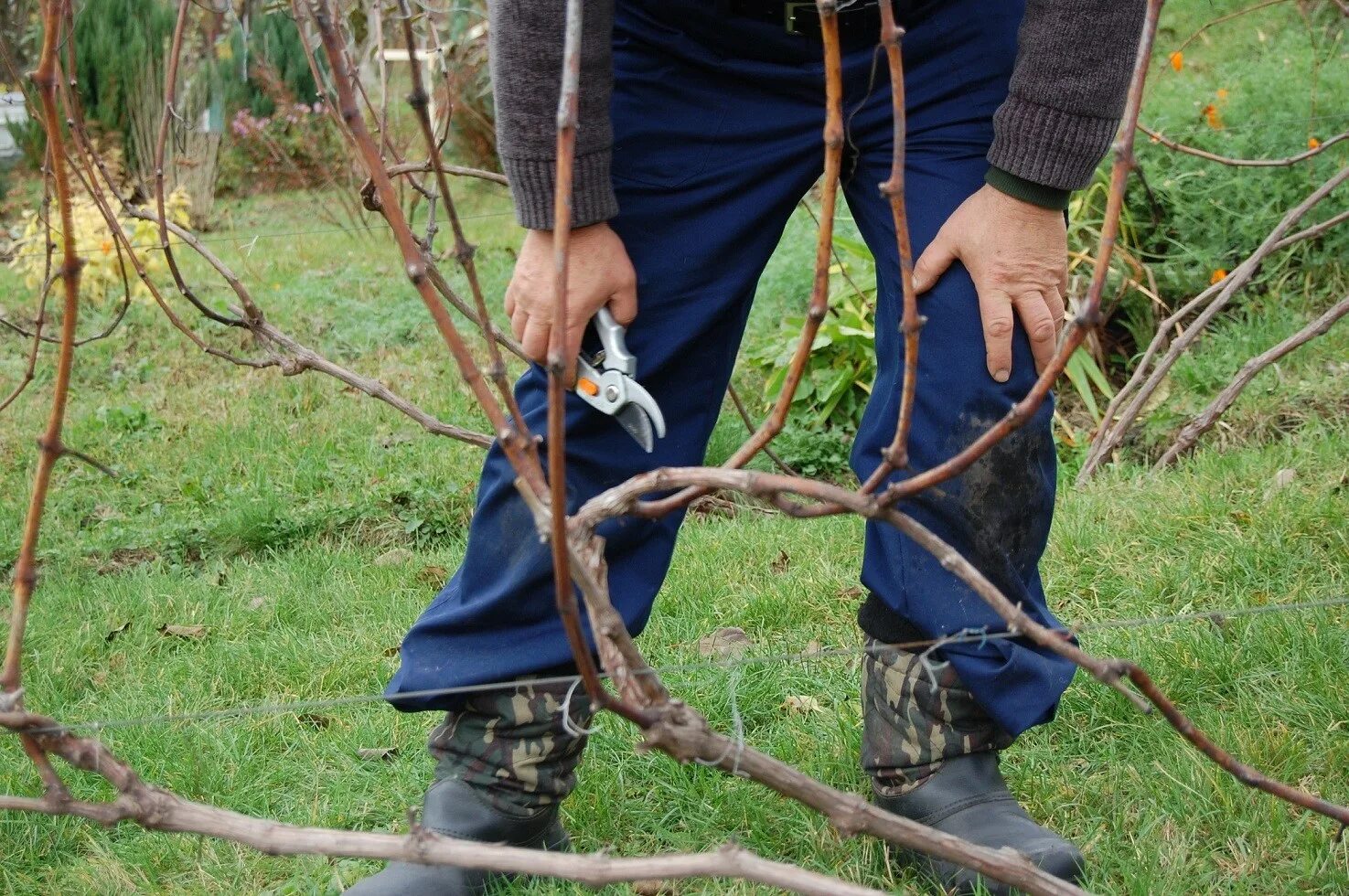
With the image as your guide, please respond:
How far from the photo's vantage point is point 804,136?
71.3 inches

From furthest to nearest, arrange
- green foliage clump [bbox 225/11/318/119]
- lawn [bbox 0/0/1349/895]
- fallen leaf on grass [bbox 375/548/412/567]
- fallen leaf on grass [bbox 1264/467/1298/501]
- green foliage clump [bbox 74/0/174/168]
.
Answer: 1. green foliage clump [bbox 225/11/318/119]
2. green foliage clump [bbox 74/0/174/168]
3. fallen leaf on grass [bbox 375/548/412/567]
4. fallen leaf on grass [bbox 1264/467/1298/501]
5. lawn [bbox 0/0/1349/895]

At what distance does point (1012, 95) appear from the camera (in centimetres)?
163

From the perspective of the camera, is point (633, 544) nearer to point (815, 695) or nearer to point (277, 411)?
point (815, 695)

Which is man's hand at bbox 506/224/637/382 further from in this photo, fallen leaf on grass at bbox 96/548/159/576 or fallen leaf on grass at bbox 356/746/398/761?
fallen leaf on grass at bbox 96/548/159/576

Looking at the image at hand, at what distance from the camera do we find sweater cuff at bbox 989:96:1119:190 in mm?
1595

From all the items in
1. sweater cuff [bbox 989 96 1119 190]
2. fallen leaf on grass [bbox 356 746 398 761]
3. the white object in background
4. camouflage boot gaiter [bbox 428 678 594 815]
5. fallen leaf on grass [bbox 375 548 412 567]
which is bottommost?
fallen leaf on grass [bbox 375 548 412 567]

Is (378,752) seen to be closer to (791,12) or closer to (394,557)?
(394,557)

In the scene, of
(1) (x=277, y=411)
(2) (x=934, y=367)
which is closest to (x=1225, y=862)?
(2) (x=934, y=367)

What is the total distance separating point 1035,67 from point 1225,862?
110 cm

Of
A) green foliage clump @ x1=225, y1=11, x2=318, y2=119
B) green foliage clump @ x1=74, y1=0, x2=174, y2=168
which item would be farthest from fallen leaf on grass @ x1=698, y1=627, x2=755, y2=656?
green foliage clump @ x1=74, y1=0, x2=174, y2=168

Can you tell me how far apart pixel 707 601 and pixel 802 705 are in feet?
1.82

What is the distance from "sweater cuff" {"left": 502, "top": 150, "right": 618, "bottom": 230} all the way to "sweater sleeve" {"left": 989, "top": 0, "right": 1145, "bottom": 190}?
19.8 inches

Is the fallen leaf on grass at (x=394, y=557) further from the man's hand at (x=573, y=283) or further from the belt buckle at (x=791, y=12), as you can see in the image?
the belt buckle at (x=791, y=12)

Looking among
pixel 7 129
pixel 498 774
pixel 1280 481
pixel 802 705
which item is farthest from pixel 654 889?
pixel 7 129
